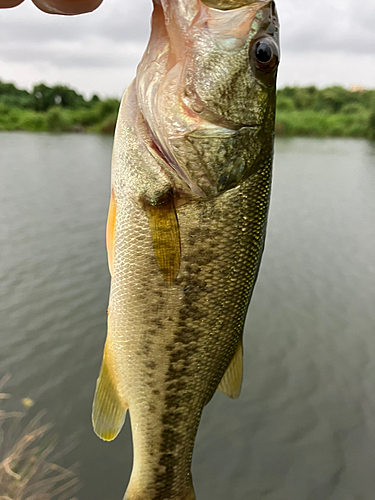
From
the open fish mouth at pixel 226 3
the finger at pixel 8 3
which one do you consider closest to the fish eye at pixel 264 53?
the open fish mouth at pixel 226 3

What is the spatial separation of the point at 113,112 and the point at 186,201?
1601 inches

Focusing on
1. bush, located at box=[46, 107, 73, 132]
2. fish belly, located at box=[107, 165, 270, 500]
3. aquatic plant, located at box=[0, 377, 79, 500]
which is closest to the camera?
fish belly, located at box=[107, 165, 270, 500]

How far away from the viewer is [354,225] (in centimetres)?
1155

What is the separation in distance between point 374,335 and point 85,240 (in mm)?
7223

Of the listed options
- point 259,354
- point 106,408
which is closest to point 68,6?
point 106,408

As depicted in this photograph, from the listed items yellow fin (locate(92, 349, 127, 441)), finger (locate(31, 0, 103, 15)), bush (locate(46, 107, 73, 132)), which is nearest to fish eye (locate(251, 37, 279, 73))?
finger (locate(31, 0, 103, 15))

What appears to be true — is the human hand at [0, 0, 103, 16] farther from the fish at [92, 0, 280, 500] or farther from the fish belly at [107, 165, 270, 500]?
the fish belly at [107, 165, 270, 500]

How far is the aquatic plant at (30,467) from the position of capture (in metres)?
3.12

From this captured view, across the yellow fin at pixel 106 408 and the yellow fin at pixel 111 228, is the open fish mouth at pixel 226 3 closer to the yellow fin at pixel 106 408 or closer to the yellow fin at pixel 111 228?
the yellow fin at pixel 111 228

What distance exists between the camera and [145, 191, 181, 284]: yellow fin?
4.12ft

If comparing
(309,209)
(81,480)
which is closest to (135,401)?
(81,480)

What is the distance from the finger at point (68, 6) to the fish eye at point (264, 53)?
555 millimetres

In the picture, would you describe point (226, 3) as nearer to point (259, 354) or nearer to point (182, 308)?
point (182, 308)

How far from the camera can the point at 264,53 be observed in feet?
4.18
